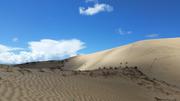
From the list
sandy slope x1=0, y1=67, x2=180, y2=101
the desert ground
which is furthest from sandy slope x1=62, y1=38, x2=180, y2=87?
sandy slope x1=0, y1=67, x2=180, y2=101

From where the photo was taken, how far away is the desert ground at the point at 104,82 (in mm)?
9279

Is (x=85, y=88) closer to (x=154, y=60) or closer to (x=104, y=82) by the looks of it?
(x=104, y=82)

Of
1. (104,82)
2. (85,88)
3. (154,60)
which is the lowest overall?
(85,88)

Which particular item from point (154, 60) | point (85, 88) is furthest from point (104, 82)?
point (154, 60)

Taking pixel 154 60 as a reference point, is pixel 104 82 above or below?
below

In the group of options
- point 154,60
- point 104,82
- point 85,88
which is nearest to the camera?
point 85,88

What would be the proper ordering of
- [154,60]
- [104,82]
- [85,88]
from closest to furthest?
[85,88]
[104,82]
[154,60]

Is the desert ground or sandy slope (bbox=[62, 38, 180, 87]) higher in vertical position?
sandy slope (bbox=[62, 38, 180, 87])

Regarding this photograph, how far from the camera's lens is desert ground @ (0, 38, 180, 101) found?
365 inches

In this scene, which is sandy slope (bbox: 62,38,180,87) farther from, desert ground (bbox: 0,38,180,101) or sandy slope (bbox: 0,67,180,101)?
sandy slope (bbox: 0,67,180,101)

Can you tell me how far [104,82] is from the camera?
1306cm

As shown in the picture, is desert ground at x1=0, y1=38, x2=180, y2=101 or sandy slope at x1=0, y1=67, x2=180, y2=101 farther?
desert ground at x1=0, y1=38, x2=180, y2=101

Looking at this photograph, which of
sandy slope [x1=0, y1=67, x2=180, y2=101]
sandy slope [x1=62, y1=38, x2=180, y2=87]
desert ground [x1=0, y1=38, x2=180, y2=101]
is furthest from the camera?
sandy slope [x1=62, y1=38, x2=180, y2=87]

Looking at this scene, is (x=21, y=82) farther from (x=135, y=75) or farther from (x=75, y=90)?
(x=135, y=75)
